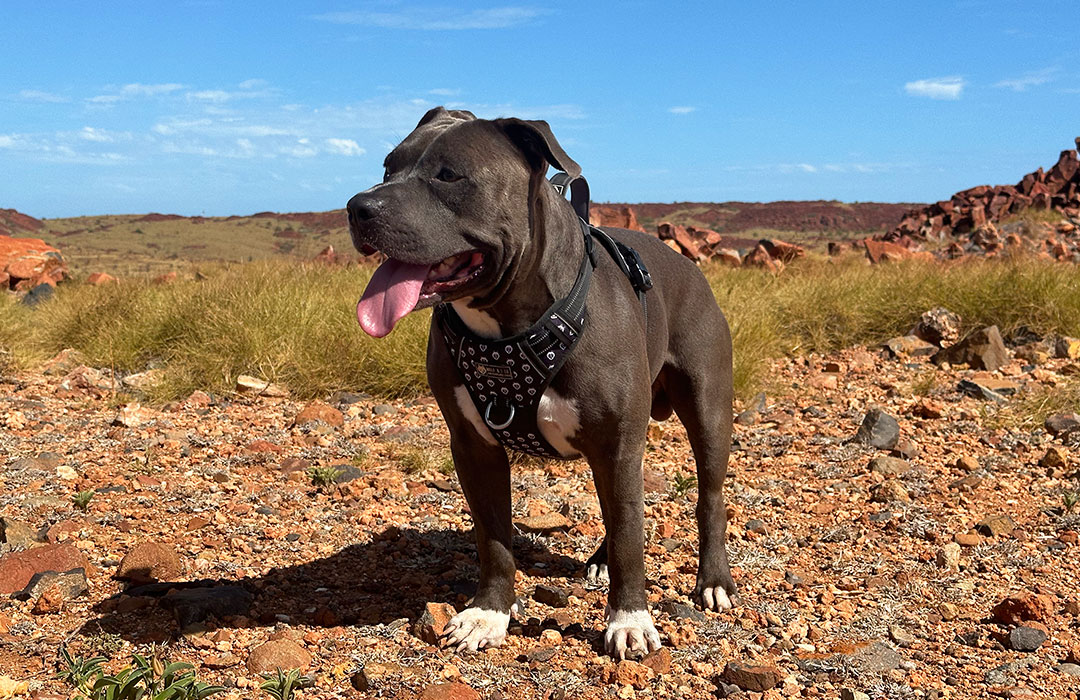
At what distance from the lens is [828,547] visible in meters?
4.31

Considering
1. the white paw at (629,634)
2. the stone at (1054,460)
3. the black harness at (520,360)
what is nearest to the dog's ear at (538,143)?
the black harness at (520,360)

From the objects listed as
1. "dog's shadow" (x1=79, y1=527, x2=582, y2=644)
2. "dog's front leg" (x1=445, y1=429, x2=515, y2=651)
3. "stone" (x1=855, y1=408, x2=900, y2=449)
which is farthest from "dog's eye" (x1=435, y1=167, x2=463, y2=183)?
"stone" (x1=855, y1=408, x2=900, y2=449)

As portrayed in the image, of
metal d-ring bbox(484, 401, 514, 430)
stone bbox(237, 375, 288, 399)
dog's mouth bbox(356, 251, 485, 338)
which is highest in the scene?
dog's mouth bbox(356, 251, 485, 338)

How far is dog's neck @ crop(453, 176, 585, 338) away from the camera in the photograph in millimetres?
2902

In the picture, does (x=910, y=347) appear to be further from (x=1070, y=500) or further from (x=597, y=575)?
(x=597, y=575)

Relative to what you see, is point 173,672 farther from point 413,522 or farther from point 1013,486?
point 1013,486

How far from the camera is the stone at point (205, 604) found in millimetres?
3311

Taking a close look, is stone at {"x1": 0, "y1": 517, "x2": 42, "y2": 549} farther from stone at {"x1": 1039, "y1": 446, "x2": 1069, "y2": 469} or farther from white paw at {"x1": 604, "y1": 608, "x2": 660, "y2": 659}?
stone at {"x1": 1039, "y1": 446, "x2": 1069, "y2": 469}

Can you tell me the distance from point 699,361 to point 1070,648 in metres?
1.57

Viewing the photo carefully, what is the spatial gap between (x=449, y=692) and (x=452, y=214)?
1.40 m

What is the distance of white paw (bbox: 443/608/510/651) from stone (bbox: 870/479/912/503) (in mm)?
2362

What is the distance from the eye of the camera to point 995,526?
436 centimetres

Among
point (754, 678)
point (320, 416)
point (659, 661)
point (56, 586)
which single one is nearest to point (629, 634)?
point (659, 661)

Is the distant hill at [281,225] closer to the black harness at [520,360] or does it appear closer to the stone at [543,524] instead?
the stone at [543,524]
